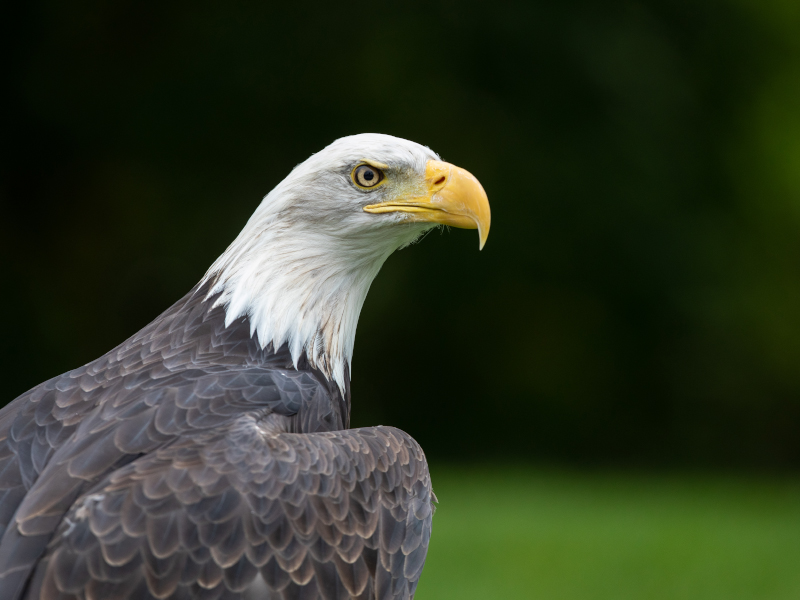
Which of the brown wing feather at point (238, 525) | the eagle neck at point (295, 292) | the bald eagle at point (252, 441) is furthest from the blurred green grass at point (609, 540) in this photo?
the brown wing feather at point (238, 525)

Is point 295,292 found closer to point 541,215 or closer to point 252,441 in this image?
point 252,441

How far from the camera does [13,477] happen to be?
2846 mm

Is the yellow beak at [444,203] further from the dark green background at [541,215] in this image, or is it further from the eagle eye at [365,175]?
the dark green background at [541,215]

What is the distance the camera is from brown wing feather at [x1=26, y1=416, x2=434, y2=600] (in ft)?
8.16

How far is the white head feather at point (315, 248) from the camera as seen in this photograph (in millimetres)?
3482

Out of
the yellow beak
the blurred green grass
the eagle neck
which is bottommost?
the blurred green grass

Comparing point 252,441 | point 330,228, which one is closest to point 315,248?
point 330,228

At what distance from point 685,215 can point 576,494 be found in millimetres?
5114

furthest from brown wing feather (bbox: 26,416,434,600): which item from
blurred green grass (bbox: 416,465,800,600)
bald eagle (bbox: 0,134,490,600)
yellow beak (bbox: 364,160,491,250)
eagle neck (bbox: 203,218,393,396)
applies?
blurred green grass (bbox: 416,465,800,600)

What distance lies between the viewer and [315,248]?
11.7 ft

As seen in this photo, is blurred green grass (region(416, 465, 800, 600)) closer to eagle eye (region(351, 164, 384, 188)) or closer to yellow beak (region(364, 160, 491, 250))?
yellow beak (region(364, 160, 491, 250))

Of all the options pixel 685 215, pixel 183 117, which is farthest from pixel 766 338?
pixel 183 117

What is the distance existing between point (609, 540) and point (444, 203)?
4315 mm

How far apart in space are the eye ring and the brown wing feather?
1.05 meters
